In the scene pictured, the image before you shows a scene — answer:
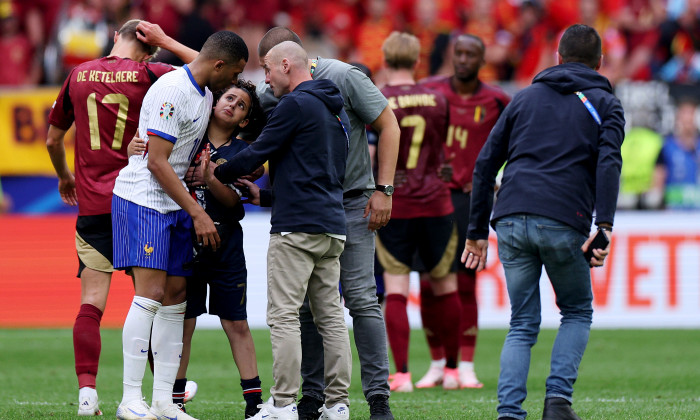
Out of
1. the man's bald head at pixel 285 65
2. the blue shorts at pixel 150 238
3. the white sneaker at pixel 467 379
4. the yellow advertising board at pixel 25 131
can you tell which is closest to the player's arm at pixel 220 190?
the blue shorts at pixel 150 238

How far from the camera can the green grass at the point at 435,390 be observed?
672 centimetres

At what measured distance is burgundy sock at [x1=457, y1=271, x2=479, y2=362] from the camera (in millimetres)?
8594

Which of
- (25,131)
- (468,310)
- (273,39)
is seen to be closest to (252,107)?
(273,39)

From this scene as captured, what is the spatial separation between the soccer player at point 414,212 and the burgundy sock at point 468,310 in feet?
0.86

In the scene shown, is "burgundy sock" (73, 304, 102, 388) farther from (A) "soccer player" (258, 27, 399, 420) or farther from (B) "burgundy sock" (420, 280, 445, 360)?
(B) "burgundy sock" (420, 280, 445, 360)

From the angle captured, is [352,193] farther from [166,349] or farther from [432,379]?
[432,379]

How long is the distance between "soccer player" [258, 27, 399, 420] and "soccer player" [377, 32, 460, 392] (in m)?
1.87

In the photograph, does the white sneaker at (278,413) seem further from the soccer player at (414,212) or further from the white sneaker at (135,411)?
the soccer player at (414,212)

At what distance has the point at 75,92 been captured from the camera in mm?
6652

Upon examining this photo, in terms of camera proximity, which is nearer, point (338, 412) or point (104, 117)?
point (338, 412)

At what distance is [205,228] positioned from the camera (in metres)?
5.75

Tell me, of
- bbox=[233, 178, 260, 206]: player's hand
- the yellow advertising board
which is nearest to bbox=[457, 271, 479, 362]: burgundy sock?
bbox=[233, 178, 260, 206]: player's hand

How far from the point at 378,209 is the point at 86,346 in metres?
2.05

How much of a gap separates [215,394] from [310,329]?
177cm
